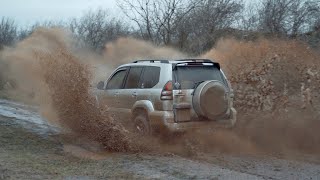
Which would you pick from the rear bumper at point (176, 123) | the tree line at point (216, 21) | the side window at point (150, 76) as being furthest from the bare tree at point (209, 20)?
the rear bumper at point (176, 123)

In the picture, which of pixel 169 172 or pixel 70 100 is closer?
pixel 169 172

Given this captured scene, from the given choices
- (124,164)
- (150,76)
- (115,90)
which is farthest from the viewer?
(115,90)

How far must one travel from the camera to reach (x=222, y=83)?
9.42 meters

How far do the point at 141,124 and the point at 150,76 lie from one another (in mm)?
970

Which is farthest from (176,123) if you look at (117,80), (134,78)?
(117,80)

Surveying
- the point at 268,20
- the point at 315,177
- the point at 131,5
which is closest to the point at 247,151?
the point at 315,177

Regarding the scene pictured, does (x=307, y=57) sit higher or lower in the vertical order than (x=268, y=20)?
lower

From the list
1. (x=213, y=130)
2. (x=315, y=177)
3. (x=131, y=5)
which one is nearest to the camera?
(x=315, y=177)

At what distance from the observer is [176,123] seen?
356 inches

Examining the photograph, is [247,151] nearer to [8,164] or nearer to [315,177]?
[315,177]

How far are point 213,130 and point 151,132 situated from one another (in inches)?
47.0

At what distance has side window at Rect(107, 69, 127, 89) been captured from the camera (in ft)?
35.2

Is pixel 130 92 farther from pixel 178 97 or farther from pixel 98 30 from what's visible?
pixel 98 30

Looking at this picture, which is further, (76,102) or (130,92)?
(76,102)
